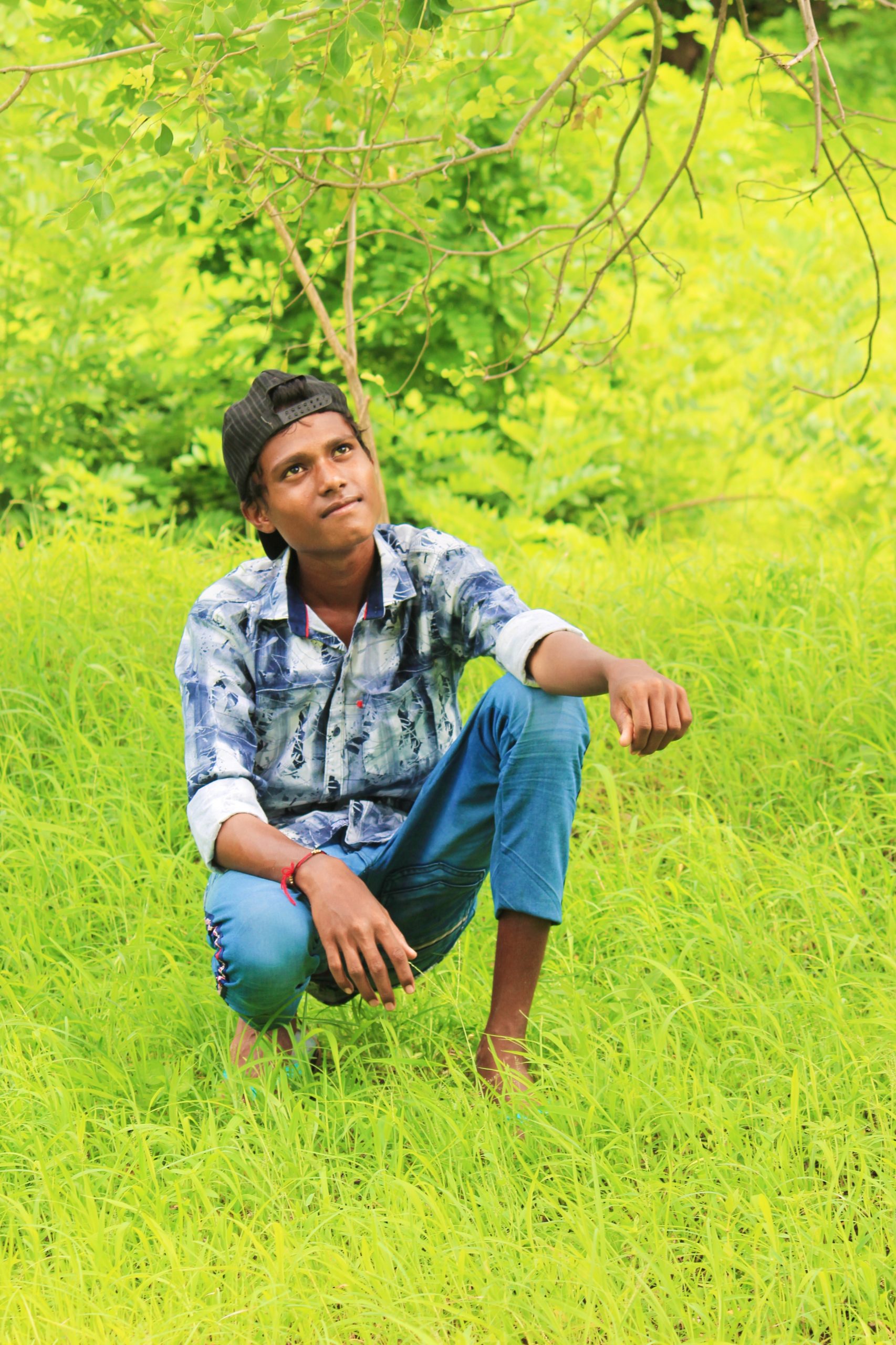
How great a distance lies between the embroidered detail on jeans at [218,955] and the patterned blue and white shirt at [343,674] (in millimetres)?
268

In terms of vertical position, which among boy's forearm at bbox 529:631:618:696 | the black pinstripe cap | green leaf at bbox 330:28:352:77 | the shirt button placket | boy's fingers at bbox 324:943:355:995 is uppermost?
green leaf at bbox 330:28:352:77

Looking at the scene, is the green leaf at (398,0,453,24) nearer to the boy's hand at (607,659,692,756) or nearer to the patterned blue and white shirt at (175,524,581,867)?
the patterned blue and white shirt at (175,524,581,867)

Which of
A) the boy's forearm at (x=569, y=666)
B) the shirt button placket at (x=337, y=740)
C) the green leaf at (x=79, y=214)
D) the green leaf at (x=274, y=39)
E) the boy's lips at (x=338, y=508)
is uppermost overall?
the green leaf at (x=274, y=39)

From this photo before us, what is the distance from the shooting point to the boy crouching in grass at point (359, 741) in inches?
89.7

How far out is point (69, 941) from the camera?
306cm

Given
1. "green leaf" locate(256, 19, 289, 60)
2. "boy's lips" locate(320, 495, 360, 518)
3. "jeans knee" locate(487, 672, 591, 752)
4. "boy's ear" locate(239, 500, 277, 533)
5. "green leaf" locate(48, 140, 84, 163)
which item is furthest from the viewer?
"green leaf" locate(48, 140, 84, 163)

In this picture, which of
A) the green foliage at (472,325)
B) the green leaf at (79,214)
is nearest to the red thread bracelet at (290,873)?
the green leaf at (79,214)

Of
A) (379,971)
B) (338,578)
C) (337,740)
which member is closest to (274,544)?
(338,578)

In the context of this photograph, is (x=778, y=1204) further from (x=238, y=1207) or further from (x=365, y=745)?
(x=365, y=745)

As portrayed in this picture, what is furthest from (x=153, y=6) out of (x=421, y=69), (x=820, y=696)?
(x=820, y=696)

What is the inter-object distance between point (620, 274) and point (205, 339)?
7.59 ft

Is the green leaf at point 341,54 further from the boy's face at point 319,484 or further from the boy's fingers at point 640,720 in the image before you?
the boy's fingers at point 640,720

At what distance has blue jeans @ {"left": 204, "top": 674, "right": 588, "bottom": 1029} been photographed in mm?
2279

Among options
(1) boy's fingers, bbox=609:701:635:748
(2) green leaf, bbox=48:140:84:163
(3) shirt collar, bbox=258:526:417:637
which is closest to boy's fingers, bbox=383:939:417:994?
(1) boy's fingers, bbox=609:701:635:748
